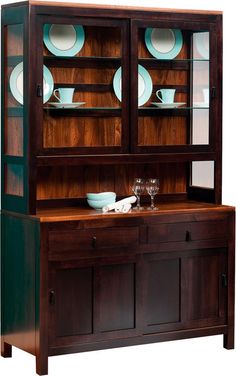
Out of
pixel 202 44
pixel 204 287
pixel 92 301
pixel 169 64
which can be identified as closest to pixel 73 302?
pixel 92 301

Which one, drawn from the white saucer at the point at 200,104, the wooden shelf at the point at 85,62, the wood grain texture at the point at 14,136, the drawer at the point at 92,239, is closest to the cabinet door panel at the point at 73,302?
the drawer at the point at 92,239

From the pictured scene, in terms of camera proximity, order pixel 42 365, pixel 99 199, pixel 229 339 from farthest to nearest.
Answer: pixel 229 339 → pixel 99 199 → pixel 42 365

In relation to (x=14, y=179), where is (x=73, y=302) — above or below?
below

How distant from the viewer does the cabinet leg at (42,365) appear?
20.1ft

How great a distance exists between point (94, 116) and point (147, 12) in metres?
0.74

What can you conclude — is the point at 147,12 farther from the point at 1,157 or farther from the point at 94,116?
the point at 1,157

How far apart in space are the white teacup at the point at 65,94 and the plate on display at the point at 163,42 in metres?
0.65

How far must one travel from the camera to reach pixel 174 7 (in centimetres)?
727

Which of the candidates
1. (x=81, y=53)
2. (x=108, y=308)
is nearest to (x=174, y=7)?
(x=81, y=53)

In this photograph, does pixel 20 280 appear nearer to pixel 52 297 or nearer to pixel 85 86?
pixel 52 297

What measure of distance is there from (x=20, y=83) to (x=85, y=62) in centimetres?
50

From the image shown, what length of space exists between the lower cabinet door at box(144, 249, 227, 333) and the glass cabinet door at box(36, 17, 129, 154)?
31.4 inches

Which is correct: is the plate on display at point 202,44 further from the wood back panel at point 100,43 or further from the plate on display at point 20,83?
the plate on display at point 20,83

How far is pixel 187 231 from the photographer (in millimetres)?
6629
